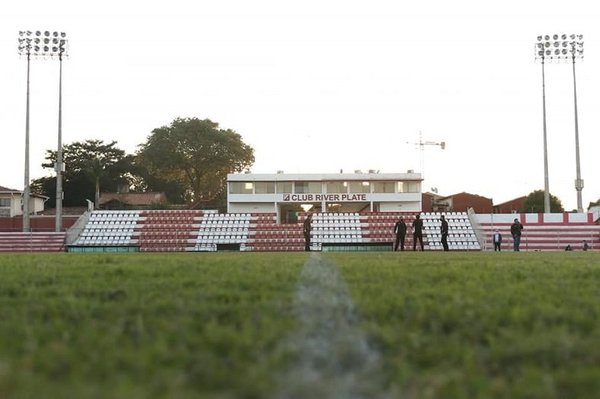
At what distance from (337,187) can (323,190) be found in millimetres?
1660

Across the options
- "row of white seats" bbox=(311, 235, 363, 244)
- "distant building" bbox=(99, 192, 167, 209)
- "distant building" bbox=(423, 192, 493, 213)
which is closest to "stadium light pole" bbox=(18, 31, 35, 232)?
"row of white seats" bbox=(311, 235, 363, 244)

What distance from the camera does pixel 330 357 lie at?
3.06 metres

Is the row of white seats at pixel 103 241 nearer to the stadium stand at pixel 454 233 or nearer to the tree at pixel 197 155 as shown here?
the stadium stand at pixel 454 233

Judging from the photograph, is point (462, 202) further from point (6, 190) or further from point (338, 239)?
point (6, 190)

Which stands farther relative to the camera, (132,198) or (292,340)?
(132,198)

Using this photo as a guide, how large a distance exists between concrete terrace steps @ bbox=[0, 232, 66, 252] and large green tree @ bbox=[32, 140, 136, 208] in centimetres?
3245

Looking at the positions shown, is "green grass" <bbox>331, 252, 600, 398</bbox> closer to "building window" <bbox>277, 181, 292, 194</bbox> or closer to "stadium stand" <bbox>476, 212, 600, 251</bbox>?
"stadium stand" <bbox>476, 212, 600, 251</bbox>

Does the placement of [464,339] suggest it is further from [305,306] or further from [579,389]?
[305,306]

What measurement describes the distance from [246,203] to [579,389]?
6330 centimetres

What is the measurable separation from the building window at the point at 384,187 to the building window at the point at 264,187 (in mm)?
10095

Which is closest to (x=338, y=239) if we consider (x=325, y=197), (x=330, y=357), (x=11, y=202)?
(x=325, y=197)

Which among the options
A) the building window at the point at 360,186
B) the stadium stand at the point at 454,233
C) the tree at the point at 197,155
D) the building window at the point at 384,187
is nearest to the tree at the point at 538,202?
the building window at the point at 384,187

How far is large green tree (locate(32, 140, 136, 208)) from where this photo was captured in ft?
241

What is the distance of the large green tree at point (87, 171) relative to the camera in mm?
73312
